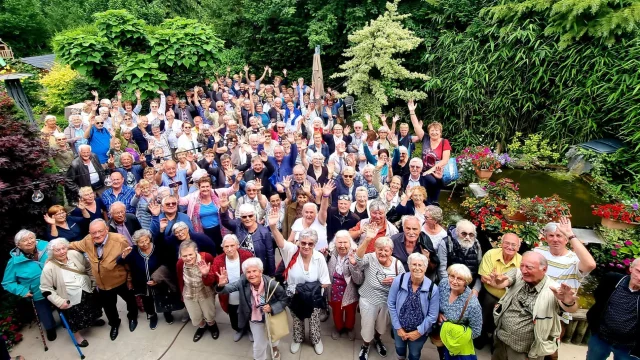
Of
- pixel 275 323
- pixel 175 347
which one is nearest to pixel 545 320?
pixel 275 323

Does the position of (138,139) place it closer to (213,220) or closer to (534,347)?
(213,220)

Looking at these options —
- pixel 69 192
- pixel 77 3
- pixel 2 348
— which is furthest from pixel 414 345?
pixel 77 3

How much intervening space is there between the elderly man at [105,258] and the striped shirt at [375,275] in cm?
303

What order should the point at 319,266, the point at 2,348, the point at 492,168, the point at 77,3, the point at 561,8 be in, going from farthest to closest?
the point at 77,3 → the point at 561,8 → the point at 492,168 → the point at 319,266 → the point at 2,348

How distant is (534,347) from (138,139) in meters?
8.11

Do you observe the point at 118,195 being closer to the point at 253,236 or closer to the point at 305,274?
the point at 253,236

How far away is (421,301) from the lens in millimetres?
3621

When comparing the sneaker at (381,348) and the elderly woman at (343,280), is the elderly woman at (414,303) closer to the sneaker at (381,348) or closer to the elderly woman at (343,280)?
the elderly woman at (343,280)

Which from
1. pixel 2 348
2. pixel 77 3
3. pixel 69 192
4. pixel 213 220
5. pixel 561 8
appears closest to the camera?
pixel 2 348

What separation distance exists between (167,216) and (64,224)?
4.80ft

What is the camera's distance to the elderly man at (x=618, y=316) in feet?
10.6

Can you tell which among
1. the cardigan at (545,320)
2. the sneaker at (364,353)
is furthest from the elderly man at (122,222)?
the cardigan at (545,320)

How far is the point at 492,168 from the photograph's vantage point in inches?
281

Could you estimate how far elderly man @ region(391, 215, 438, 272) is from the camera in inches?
158
